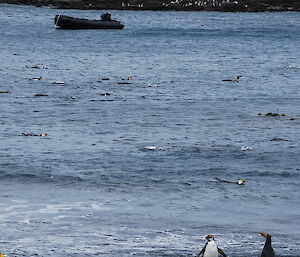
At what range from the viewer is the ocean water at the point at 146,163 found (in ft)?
52.5

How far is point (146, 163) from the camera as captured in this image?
2295cm

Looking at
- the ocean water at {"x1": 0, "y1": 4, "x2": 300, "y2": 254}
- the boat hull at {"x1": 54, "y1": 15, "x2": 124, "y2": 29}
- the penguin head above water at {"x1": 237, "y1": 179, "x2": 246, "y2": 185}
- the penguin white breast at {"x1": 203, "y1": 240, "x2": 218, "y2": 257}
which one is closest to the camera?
the penguin white breast at {"x1": 203, "y1": 240, "x2": 218, "y2": 257}

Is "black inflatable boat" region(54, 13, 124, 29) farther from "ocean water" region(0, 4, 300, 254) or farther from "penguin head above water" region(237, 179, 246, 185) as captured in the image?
"penguin head above water" region(237, 179, 246, 185)

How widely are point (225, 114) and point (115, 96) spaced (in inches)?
272

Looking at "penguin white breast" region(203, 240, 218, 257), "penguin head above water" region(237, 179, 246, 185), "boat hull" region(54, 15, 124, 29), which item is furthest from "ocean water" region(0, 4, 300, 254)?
"boat hull" region(54, 15, 124, 29)

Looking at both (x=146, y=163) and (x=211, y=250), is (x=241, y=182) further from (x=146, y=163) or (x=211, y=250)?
(x=211, y=250)

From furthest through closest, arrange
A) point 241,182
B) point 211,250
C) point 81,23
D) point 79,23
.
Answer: point 81,23, point 79,23, point 241,182, point 211,250

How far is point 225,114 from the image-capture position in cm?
3300

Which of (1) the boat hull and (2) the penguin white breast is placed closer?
(2) the penguin white breast

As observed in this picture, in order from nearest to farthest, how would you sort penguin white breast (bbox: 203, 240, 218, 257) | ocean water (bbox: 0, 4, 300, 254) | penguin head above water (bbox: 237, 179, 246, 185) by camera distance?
penguin white breast (bbox: 203, 240, 218, 257) → ocean water (bbox: 0, 4, 300, 254) → penguin head above water (bbox: 237, 179, 246, 185)

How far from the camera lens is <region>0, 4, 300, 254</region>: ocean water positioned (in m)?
16.0

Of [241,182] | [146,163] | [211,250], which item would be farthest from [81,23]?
[211,250]

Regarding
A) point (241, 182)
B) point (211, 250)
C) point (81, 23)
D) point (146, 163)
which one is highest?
point (211, 250)

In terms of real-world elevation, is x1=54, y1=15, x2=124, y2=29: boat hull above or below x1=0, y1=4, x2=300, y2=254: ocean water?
below
